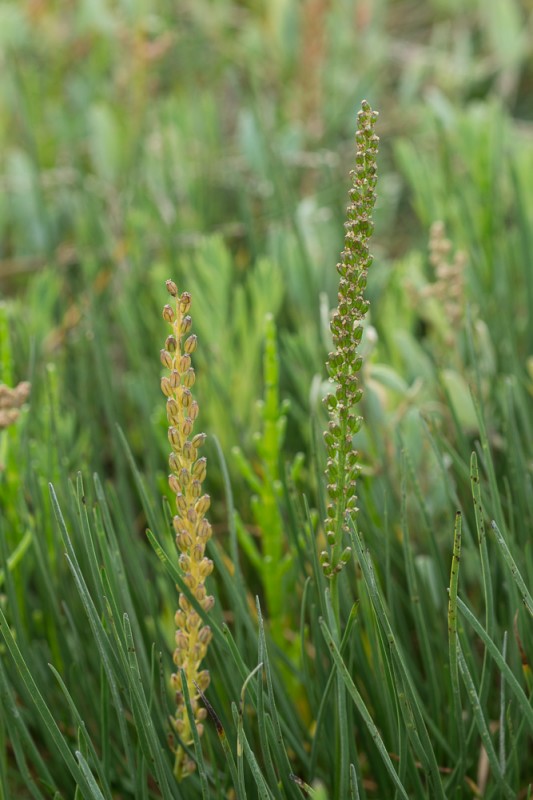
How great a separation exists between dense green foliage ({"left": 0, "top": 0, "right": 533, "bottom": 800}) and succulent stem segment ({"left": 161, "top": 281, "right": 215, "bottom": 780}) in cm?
2

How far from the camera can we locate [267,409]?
81 cm

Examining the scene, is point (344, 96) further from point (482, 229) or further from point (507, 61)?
point (482, 229)

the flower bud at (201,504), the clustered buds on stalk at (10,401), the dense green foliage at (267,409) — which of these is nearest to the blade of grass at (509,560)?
the dense green foliage at (267,409)

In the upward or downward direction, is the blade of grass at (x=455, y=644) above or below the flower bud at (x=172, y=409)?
below

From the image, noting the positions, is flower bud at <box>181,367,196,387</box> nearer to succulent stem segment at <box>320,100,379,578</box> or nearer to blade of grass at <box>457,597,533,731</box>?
succulent stem segment at <box>320,100,379,578</box>

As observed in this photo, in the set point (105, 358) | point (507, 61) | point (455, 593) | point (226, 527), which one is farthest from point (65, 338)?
point (507, 61)

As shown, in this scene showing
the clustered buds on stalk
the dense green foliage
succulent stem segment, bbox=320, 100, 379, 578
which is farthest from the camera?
the clustered buds on stalk

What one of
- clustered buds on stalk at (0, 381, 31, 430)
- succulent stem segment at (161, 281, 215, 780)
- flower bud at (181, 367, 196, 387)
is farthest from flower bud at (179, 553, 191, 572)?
clustered buds on stalk at (0, 381, 31, 430)

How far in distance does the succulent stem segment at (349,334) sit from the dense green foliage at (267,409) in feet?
0.08

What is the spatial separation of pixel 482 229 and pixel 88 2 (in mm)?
957

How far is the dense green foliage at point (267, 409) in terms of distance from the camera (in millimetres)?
630

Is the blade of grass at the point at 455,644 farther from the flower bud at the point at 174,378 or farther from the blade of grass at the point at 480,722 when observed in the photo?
the flower bud at the point at 174,378

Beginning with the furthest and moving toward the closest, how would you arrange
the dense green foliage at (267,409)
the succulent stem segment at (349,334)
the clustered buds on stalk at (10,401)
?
the clustered buds on stalk at (10,401) → the dense green foliage at (267,409) → the succulent stem segment at (349,334)

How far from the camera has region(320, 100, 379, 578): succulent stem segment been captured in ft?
1.66
